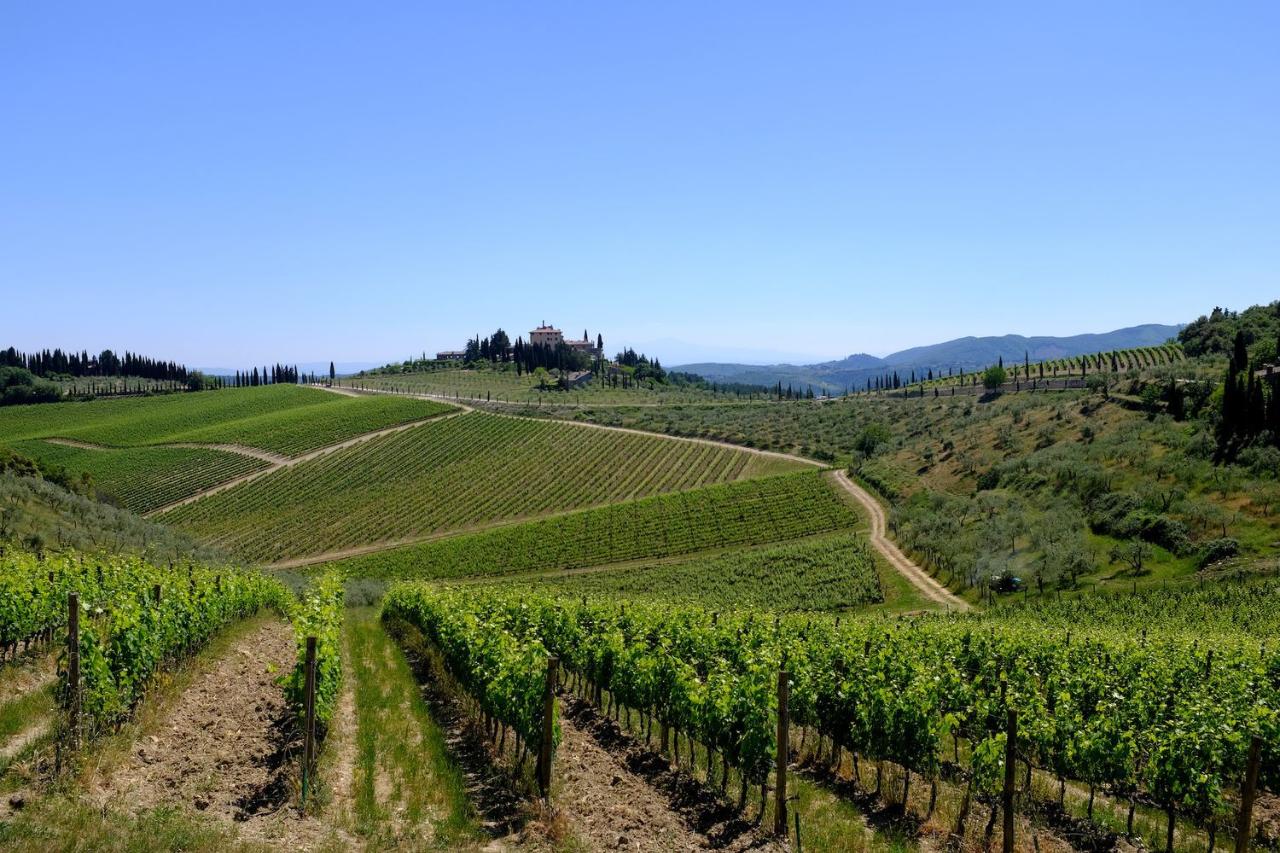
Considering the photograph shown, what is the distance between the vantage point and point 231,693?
642 inches

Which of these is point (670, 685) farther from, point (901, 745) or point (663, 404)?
point (663, 404)

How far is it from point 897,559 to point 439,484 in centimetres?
5511

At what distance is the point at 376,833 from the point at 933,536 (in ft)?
163

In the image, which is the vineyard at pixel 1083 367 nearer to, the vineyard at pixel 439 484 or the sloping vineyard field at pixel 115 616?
the vineyard at pixel 439 484

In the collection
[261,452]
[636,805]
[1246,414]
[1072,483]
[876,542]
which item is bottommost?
[876,542]

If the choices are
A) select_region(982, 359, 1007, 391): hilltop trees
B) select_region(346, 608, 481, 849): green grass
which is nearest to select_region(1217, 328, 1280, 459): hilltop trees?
select_region(982, 359, 1007, 391): hilltop trees

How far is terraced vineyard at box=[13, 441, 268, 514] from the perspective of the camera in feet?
293

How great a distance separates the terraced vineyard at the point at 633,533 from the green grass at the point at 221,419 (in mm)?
47279

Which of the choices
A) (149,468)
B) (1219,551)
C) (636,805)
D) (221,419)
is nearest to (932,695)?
(636,805)

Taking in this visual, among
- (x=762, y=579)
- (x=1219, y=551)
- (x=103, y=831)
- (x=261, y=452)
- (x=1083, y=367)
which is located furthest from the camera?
(x=1083, y=367)

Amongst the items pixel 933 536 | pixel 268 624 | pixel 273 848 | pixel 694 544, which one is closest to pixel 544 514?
pixel 694 544

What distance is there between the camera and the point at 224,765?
41.2ft

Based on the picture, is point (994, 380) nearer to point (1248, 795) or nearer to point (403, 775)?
point (1248, 795)

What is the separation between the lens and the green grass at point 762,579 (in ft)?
144
